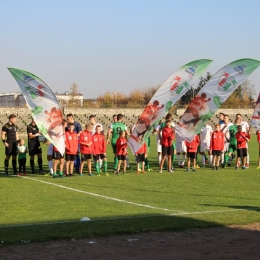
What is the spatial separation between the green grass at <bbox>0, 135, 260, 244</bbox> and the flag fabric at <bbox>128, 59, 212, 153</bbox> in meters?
1.40

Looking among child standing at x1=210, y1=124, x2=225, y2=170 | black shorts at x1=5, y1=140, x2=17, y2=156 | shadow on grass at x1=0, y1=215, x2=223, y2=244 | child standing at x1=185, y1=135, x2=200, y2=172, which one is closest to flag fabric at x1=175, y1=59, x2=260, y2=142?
child standing at x1=185, y1=135, x2=200, y2=172

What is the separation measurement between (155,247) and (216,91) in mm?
11761

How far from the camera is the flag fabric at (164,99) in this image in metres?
19.7

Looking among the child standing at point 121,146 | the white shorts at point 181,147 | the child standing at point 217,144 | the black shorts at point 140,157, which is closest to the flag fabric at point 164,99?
the child standing at point 121,146

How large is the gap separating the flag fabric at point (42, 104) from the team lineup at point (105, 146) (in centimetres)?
85

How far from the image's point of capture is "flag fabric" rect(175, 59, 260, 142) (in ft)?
65.4

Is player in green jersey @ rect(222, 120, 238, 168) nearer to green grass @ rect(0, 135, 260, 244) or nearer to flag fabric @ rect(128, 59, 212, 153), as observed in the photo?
green grass @ rect(0, 135, 260, 244)

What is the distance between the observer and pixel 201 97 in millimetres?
20156

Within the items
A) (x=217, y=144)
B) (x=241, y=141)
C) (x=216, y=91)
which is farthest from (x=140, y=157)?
(x=241, y=141)

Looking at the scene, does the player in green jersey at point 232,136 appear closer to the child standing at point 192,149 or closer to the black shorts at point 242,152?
the black shorts at point 242,152

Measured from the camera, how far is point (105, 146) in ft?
70.5

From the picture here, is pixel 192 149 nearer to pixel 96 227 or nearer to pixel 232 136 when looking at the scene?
A: pixel 232 136

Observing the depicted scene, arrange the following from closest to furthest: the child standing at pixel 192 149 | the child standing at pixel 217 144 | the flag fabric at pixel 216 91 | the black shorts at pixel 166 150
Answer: the flag fabric at pixel 216 91, the black shorts at pixel 166 150, the child standing at pixel 192 149, the child standing at pixel 217 144

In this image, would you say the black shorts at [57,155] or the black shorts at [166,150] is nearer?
the black shorts at [57,155]
